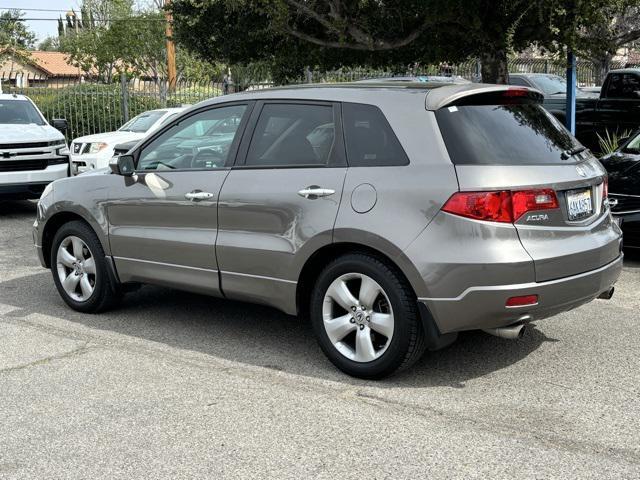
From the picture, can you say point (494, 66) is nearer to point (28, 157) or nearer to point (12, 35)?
point (28, 157)

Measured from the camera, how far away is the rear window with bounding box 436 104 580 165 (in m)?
4.57

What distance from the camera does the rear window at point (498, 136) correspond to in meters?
4.57

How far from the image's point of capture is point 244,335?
19.5 ft

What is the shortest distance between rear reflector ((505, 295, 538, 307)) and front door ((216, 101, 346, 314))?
3.65ft

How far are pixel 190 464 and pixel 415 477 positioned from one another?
3.41ft

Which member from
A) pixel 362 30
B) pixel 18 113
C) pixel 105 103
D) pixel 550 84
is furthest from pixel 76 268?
pixel 105 103

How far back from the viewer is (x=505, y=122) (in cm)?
486

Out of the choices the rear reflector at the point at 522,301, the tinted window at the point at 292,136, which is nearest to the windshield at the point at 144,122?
the tinted window at the point at 292,136

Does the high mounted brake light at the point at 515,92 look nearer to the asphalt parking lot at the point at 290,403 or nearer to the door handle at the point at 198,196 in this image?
the asphalt parking lot at the point at 290,403

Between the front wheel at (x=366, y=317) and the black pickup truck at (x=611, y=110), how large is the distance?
9.64 metres

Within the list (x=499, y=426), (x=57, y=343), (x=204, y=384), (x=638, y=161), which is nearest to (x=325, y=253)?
(x=204, y=384)

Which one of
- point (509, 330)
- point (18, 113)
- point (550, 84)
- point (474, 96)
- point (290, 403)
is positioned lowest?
point (290, 403)

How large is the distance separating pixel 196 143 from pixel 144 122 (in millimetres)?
9868

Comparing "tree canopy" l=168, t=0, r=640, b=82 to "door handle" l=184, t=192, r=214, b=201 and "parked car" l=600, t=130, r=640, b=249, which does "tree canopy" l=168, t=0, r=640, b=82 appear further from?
"door handle" l=184, t=192, r=214, b=201
